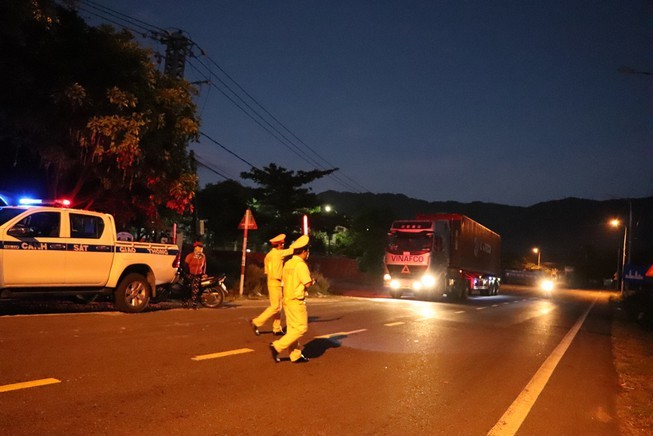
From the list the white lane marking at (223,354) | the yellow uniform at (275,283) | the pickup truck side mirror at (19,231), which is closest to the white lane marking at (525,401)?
the white lane marking at (223,354)

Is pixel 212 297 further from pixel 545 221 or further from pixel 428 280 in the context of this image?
pixel 545 221

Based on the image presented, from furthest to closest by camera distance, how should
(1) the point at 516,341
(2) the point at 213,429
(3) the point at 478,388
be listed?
(1) the point at 516,341, (3) the point at 478,388, (2) the point at 213,429

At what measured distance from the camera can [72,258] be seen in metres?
10.6

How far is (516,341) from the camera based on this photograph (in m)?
11.6

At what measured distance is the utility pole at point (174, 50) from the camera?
20.4 metres

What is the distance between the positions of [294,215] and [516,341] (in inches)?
1081

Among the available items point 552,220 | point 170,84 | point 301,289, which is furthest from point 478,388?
point 552,220

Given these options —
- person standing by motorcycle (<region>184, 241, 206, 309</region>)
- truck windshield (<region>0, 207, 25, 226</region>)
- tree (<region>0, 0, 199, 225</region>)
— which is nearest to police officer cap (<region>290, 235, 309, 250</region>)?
truck windshield (<region>0, 207, 25, 226</region>)

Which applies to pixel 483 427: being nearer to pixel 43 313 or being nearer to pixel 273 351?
pixel 273 351

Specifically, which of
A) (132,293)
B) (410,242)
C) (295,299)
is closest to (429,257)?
(410,242)

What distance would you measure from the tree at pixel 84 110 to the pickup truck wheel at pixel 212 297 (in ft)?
9.90

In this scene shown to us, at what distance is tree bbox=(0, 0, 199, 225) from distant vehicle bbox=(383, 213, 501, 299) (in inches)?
491

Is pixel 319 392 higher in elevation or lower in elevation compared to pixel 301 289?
lower

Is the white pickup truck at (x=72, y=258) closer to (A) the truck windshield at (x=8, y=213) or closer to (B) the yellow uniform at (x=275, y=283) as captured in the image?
(A) the truck windshield at (x=8, y=213)
